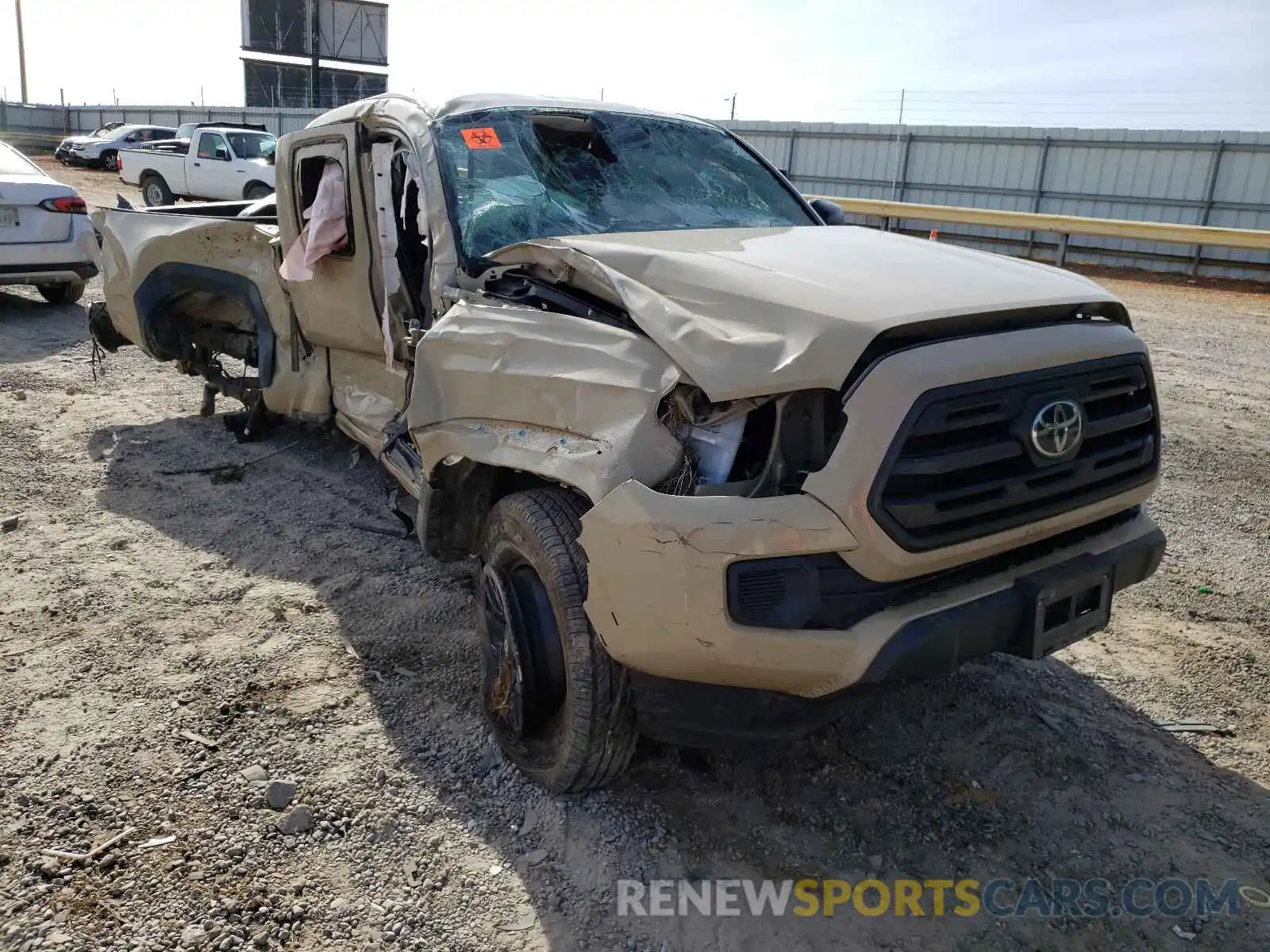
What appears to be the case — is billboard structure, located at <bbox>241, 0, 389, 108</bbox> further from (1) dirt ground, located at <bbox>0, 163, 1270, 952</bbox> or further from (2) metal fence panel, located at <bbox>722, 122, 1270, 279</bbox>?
(1) dirt ground, located at <bbox>0, 163, 1270, 952</bbox>

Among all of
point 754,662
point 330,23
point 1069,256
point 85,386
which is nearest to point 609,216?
point 754,662

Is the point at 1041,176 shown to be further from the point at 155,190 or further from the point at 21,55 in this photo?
the point at 21,55

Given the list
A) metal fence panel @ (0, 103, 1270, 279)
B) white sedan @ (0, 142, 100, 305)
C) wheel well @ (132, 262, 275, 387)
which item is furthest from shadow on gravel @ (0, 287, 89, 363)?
metal fence panel @ (0, 103, 1270, 279)

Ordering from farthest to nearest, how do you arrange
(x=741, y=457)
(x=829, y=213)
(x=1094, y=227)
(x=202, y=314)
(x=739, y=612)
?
(x=1094, y=227)
(x=202, y=314)
(x=829, y=213)
(x=741, y=457)
(x=739, y=612)

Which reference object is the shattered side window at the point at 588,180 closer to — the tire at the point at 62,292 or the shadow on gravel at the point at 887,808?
the shadow on gravel at the point at 887,808

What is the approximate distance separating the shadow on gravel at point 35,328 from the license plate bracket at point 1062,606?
8.06 metres

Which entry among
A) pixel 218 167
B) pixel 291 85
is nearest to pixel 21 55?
pixel 291 85

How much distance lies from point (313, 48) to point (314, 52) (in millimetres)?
226

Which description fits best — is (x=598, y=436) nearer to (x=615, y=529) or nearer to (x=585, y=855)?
(x=615, y=529)

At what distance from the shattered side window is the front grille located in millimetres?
1642

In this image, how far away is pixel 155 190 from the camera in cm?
2083

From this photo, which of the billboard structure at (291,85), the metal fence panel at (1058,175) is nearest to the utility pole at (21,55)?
the billboard structure at (291,85)

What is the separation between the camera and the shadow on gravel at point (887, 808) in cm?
241

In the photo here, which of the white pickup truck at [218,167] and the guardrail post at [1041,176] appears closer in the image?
the guardrail post at [1041,176]
